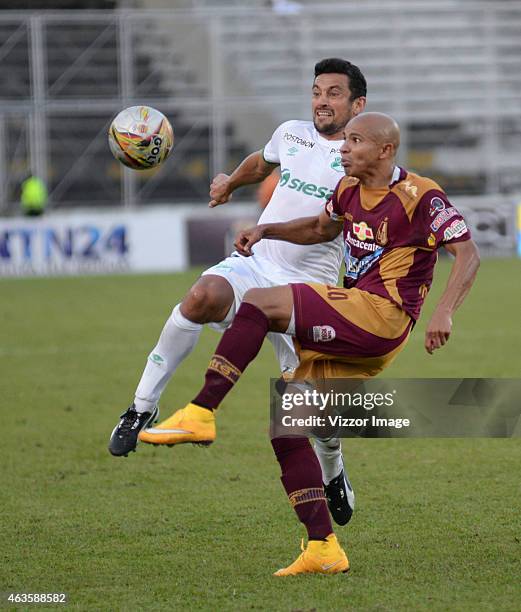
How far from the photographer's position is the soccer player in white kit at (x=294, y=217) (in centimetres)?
568

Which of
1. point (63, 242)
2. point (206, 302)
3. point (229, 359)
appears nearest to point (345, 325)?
point (229, 359)

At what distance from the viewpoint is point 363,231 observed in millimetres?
5266

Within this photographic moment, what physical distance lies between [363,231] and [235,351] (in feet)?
2.69

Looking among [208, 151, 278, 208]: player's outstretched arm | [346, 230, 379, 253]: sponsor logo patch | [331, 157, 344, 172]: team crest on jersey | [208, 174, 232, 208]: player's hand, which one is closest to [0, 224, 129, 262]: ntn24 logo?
[208, 151, 278, 208]: player's outstretched arm

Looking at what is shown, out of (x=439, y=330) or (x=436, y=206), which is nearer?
(x=439, y=330)

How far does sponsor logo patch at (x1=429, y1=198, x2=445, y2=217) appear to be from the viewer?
5.09 metres

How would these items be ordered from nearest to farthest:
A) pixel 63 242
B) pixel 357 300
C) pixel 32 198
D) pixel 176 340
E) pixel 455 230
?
pixel 455 230 < pixel 357 300 < pixel 176 340 < pixel 63 242 < pixel 32 198

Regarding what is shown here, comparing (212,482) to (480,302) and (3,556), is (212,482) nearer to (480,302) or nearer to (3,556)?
(3,556)

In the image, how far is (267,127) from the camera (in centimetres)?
Result: 2692

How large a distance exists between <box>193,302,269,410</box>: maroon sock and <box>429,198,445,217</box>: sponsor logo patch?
0.86 metres

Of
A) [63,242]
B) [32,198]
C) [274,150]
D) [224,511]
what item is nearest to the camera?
[274,150]

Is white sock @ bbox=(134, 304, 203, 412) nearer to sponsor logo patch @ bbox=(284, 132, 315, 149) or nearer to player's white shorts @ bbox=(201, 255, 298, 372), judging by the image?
player's white shorts @ bbox=(201, 255, 298, 372)

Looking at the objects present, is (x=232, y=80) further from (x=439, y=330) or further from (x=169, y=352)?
(x=439, y=330)

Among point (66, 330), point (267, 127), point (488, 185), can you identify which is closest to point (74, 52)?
point (267, 127)
